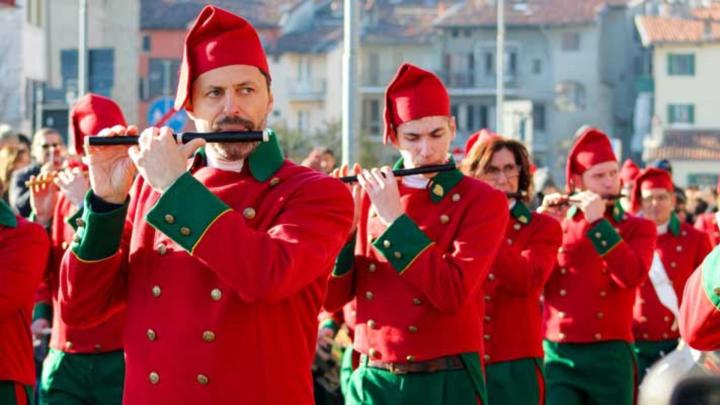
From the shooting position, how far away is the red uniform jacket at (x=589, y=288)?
465 inches

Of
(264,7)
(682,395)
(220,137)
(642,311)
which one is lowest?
(642,311)

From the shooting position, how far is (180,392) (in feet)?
19.9

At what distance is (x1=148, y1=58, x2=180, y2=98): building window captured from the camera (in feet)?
269

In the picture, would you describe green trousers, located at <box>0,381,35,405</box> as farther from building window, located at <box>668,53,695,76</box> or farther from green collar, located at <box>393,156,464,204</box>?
building window, located at <box>668,53,695,76</box>

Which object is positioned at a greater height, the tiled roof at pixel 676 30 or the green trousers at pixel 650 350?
the tiled roof at pixel 676 30

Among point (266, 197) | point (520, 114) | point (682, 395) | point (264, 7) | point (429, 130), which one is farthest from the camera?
point (264, 7)

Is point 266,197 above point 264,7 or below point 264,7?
below

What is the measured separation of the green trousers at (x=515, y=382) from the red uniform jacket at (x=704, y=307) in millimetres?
3945

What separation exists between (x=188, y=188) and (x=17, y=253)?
2604 mm

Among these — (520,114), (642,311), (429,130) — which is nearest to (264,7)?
(520,114)

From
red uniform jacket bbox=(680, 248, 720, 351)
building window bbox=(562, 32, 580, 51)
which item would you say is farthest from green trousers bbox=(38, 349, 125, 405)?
building window bbox=(562, 32, 580, 51)

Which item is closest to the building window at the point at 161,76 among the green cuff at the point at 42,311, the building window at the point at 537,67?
the building window at the point at 537,67

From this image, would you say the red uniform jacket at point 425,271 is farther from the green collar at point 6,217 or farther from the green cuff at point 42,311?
the green cuff at point 42,311

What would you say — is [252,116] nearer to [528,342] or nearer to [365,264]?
[365,264]
